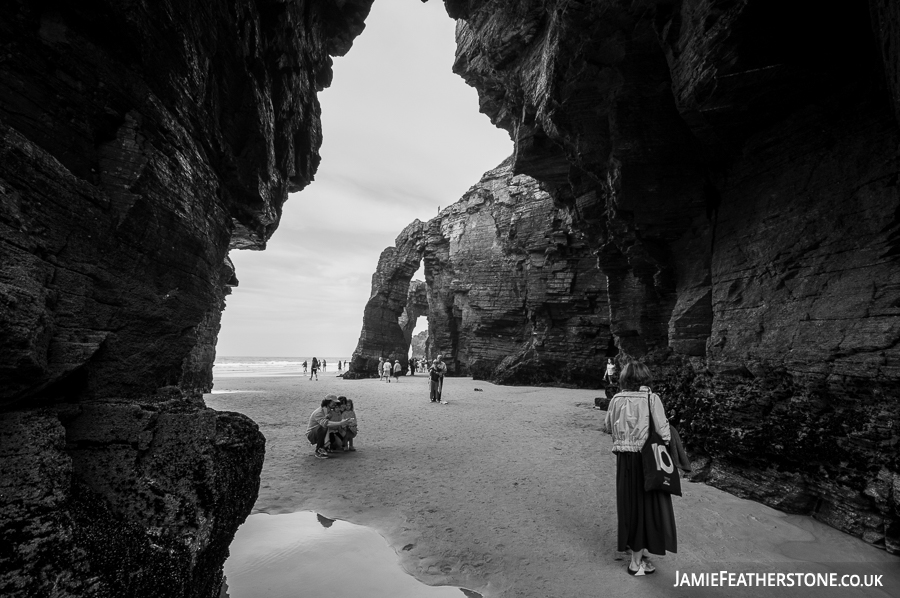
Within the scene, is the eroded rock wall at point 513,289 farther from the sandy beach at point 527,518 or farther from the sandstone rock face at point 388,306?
the sandy beach at point 527,518

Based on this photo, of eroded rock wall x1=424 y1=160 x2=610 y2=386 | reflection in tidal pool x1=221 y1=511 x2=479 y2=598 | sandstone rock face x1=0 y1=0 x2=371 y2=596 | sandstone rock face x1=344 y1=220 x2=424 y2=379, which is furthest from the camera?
sandstone rock face x1=344 y1=220 x2=424 y2=379

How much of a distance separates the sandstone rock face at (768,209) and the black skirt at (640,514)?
2.88 meters

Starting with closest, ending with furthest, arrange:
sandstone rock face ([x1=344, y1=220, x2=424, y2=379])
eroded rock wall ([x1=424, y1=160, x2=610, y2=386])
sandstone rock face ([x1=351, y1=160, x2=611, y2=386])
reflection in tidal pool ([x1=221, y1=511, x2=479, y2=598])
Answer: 1. reflection in tidal pool ([x1=221, y1=511, x2=479, y2=598])
2. eroded rock wall ([x1=424, y1=160, x2=610, y2=386])
3. sandstone rock face ([x1=351, y1=160, x2=611, y2=386])
4. sandstone rock face ([x1=344, y1=220, x2=424, y2=379])

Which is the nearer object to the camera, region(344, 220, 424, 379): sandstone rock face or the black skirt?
the black skirt

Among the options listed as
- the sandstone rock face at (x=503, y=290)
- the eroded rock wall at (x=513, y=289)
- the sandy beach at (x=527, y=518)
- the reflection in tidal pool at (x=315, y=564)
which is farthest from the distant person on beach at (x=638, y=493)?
the sandstone rock face at (x=503, y=290)

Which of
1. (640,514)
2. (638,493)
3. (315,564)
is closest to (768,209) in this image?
(638,493)

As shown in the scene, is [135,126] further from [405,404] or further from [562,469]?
[405,404]

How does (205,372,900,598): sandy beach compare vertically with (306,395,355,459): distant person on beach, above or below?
below

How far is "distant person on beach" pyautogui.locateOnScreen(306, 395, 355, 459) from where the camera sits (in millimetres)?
8859

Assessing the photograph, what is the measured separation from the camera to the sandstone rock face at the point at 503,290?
95.0ft

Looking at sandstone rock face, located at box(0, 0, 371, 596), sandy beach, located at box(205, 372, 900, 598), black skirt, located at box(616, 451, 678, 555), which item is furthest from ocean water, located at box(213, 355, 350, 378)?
black skirt, located at box(616, 451, 678, 555)

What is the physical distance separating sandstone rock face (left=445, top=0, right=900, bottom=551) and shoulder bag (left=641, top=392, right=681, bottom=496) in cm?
283

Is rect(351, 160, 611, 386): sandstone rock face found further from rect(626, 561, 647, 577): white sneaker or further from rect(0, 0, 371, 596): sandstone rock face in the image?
rect(0, 0, 371, 596): sandstone rock face

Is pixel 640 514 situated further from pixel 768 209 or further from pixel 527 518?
pixel 768 209
